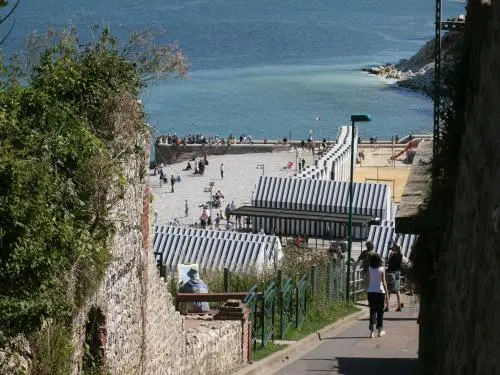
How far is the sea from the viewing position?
94.2 meters

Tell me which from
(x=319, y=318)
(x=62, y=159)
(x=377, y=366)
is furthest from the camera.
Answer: (x=319, y=318)

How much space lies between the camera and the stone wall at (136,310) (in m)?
11.0

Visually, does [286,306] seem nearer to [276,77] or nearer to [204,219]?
[204,219]

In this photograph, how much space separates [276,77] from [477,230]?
121 metres

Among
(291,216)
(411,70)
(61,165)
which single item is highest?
(411,70)

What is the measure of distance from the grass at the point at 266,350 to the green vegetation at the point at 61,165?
542 cm

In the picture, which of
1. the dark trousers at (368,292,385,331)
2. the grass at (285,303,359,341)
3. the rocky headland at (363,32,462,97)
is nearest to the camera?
the dark trousers at (368,292,385,331)

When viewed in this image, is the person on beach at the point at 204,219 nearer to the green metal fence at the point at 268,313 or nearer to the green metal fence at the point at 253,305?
the green metal fence at the point at 268,313

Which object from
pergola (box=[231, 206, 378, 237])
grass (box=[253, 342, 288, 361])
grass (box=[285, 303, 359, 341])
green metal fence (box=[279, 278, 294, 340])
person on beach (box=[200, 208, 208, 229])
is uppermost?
green metal fence (box=[279, 278, 294, 340])

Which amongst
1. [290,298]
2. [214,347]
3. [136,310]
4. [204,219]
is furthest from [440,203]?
[204,219]

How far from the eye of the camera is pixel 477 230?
7.84m

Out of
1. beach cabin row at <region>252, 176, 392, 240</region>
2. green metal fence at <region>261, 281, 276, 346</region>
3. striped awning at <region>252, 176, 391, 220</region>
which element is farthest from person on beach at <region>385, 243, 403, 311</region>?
striped awning at <region>252, 176, 391, 220</region>

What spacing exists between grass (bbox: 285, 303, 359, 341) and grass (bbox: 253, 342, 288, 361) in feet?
2.40

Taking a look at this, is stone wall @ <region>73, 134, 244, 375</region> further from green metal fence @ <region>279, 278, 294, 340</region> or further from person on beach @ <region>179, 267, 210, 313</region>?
green metal fence @ <region>279, 278, 294, 340</region>
